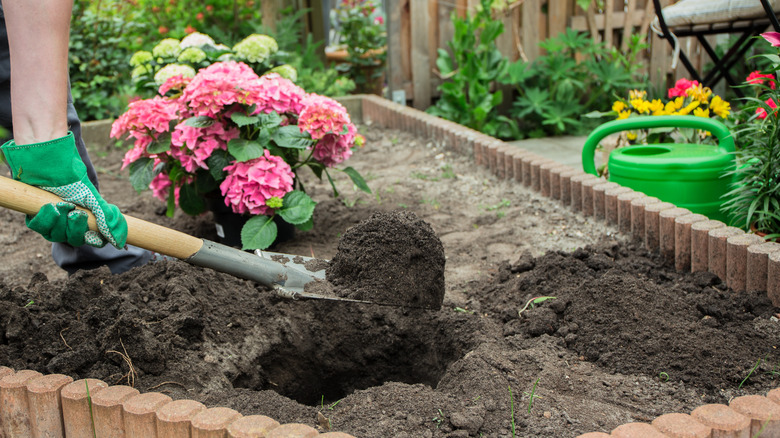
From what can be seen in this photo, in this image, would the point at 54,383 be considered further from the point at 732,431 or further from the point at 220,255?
the point at 732,431

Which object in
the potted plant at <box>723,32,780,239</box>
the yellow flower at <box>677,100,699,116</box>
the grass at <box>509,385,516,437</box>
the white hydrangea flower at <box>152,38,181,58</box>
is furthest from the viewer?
the white hydrangea flower at <box>152,38,181,58</box>

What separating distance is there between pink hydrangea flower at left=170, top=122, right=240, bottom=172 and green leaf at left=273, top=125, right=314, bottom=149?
7.0 inches

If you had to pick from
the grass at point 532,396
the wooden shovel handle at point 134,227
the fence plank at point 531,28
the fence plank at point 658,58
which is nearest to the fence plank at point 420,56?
the fence plank at point 531,28

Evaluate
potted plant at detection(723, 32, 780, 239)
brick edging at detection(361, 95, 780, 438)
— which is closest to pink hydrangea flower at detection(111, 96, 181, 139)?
brick edging at detection(361, 95, 780, 438)

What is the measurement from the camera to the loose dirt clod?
86.0 inches

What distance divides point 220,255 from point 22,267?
1.51 metres

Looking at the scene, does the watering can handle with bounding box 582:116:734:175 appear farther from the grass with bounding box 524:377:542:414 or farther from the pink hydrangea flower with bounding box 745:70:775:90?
the grass with bounding box 524:377:542:414

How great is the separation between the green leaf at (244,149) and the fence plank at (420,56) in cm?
309

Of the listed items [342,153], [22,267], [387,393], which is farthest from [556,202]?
[22,267]

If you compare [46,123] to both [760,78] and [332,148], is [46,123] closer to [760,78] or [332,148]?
[332,148]

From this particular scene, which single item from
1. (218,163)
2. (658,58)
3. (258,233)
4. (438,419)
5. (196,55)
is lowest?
(438,419)

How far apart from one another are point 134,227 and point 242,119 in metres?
0.93

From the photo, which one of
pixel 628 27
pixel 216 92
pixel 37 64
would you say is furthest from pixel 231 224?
pixel 628 27

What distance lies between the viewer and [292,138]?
2.88m
